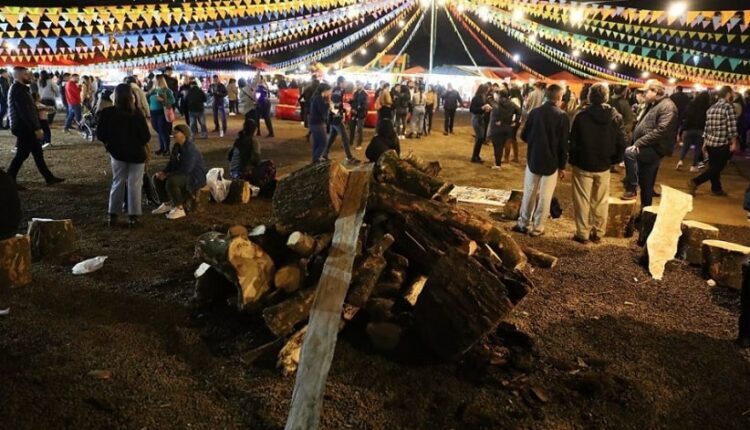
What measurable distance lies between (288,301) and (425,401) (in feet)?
4.48

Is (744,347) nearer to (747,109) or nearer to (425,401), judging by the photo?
(425,401)

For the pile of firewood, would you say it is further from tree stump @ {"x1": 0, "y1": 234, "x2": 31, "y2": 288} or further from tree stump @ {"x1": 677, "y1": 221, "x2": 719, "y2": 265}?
tree stump @ {"x1": 677, "y1": 221, "x2": 719, "y2": 265}

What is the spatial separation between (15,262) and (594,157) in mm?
6886

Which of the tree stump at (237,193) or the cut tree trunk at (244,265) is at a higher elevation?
the cut tree trunk at (244,265)

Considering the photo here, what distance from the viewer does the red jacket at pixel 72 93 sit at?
15.3 meters

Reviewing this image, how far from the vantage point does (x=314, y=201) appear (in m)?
4.75

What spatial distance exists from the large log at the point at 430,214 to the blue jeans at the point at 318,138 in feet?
20.3

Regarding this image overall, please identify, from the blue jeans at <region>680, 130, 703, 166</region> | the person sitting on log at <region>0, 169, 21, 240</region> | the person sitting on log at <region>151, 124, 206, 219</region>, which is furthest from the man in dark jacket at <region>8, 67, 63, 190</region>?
the blue jeans at <region>680, 130, 703, 166</region>

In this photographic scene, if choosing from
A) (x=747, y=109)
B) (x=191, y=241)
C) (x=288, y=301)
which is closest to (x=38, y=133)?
(x=191, y=241)

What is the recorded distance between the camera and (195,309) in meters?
4.52

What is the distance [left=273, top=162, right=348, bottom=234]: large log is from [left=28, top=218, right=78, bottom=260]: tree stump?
2.69 metres

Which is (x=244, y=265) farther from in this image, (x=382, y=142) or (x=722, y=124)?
(x=722, y=124)

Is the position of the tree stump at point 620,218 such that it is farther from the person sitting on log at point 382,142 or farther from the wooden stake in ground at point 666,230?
the person sitting on log at point 382,142

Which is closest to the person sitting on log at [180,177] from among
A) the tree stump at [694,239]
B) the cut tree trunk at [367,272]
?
the cut tree trunk at [367,272]
